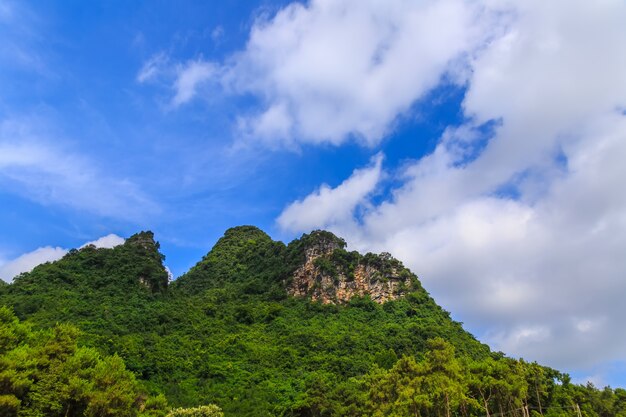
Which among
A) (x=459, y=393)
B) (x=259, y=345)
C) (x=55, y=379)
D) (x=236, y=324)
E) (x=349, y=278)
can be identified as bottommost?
(x=55, y=379)

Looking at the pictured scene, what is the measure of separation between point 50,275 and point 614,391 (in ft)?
232

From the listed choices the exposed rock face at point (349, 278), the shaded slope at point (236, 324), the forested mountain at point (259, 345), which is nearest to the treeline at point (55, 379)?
the forested mountain at point (259, 345)

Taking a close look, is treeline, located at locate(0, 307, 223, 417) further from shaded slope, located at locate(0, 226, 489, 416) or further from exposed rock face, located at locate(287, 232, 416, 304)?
exposed rock face, located at locate(287, 232, 416, 304)

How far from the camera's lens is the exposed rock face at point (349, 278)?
251 ft

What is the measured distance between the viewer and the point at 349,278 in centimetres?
7831

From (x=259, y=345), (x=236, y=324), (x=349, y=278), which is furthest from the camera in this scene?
(x=349, y=278)

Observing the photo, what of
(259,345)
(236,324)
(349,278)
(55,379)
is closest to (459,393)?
(55,379)

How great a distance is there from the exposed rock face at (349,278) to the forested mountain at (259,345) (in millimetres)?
204

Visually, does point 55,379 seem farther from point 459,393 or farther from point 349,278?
point 349,278

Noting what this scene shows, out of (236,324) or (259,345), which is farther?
(236,324)

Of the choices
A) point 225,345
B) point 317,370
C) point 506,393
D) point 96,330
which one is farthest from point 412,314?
point 96,330

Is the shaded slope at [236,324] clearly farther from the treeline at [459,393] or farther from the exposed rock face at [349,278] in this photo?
the treeline at [459,393]

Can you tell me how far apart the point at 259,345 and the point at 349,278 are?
2716cm

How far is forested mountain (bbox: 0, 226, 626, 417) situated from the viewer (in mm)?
27422
